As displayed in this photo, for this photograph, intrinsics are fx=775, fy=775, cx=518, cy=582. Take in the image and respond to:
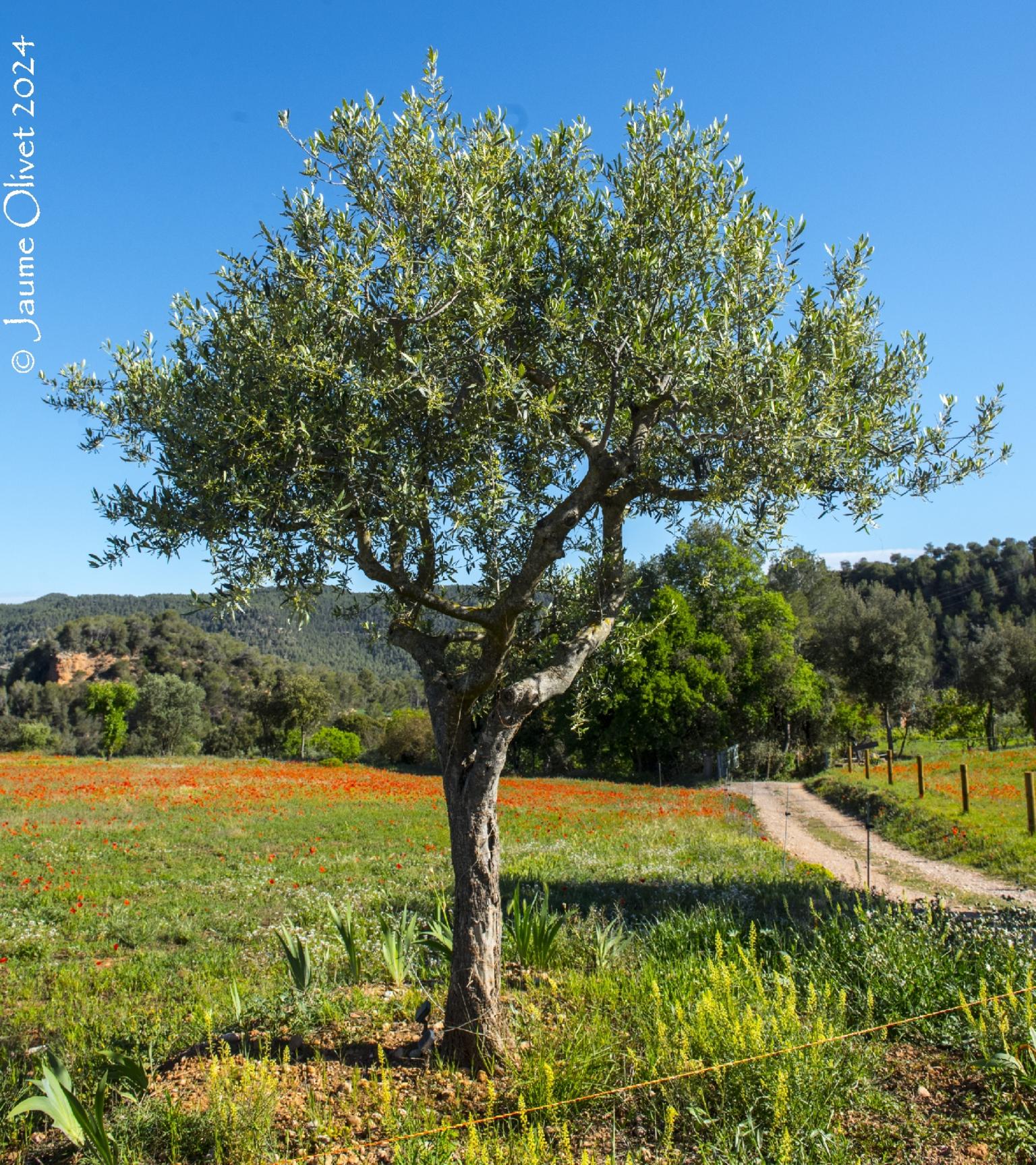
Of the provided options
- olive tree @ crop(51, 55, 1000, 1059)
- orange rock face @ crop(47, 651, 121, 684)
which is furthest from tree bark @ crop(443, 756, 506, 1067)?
orange rock face @ crop(47, 651, 121, 684)

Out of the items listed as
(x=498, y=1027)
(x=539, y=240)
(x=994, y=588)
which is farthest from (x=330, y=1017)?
(x=994, y=588)

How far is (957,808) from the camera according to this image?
21.4 meters

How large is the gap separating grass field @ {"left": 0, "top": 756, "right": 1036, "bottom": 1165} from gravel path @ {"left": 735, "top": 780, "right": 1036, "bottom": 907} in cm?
196

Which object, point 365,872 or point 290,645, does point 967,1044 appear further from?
point 290,645

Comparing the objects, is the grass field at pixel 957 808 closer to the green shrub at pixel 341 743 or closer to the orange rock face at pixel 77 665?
the green shrub at pixel 341 743

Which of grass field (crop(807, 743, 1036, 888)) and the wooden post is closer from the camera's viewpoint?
grass field (crop(807, 743, 1036, 888))

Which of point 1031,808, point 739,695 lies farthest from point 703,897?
point 739,695

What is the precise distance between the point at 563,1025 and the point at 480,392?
17.3 ft

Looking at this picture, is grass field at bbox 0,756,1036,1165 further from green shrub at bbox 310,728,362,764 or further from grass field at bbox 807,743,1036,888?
green shrub at bbox 310,728,362,764

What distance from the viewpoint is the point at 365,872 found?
55.2ft

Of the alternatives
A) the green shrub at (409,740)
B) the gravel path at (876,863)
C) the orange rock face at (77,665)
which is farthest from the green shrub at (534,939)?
the orange rock face at (77,665)

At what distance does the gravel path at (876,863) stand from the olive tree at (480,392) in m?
6.11

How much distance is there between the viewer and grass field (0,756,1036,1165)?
5.08 meters

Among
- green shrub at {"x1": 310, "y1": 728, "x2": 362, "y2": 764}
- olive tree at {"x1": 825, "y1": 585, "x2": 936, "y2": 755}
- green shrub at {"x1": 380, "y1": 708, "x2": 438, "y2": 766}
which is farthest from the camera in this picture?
green shrub at {"x1": 310, "y1": 728, "x2": 362, "y2": 764}
